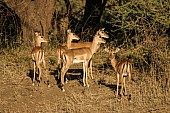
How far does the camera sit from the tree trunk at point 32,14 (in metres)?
11.8

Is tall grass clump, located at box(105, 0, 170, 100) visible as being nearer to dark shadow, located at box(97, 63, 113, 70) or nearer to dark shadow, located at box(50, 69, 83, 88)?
dark shadow, located at box(97, 63, 113, 70)

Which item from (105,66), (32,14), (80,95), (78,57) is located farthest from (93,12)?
(80,95)

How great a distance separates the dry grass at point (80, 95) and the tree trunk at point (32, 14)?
1.78 meters

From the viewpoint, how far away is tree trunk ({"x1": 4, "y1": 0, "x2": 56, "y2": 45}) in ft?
38.8

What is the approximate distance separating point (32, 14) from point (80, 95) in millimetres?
4439

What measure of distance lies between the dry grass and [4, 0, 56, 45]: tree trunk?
1.78m

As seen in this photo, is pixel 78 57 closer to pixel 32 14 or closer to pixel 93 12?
pixel 32 14

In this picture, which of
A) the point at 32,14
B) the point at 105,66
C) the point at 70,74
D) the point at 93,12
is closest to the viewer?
the point at 70,74

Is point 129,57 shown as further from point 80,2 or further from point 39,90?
point 80,2

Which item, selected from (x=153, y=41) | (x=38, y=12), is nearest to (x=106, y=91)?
(x=153, y=41)

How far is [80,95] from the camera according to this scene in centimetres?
824

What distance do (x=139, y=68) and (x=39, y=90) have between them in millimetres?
2645

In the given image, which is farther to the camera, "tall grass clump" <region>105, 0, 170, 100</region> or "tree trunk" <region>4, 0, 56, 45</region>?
"tree trunk" <region>4, 0, 56, 45</region>

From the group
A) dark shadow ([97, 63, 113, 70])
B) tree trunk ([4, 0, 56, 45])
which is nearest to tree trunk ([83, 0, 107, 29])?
tree trunk ([4, 0, 56, 45])
